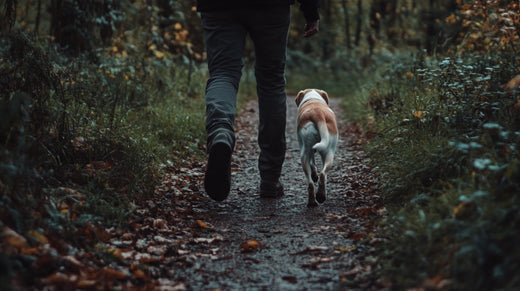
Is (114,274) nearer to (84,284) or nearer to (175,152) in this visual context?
(84,284)

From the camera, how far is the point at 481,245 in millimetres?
1953

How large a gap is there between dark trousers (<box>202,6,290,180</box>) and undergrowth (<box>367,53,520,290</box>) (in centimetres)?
120

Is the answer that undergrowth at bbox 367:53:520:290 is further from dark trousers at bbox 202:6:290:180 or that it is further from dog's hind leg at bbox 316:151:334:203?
dark trousers at bbox 202:6:290:180

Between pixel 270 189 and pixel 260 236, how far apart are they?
3.10 feet

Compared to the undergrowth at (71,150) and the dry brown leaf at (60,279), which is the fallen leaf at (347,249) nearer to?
the undergrowth at (71,150)

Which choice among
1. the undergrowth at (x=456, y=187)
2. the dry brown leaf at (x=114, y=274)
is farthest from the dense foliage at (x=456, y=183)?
Result: the dry brown leaf at (x=114, y=274)

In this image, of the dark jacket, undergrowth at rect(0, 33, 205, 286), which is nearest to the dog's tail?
the dark jacket

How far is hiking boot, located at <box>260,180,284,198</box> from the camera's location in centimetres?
412

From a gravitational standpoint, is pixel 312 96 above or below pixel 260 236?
above

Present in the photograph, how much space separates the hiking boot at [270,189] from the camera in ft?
13.5

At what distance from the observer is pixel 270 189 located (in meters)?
4.13

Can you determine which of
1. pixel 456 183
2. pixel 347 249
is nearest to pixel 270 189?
pixel 347 249

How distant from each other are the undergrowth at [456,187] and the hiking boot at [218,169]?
1165 mm

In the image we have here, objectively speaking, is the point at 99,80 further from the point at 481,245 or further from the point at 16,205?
the point at 481,245
